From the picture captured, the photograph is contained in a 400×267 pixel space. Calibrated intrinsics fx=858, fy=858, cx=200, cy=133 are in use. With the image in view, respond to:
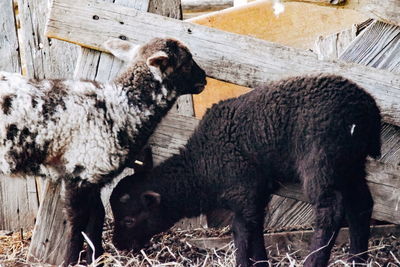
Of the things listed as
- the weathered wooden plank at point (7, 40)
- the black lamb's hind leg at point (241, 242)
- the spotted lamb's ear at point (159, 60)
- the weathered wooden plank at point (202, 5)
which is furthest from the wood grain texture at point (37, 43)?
the weathered wooden plank at point (202, 5)

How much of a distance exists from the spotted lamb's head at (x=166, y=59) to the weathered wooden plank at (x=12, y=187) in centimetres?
124

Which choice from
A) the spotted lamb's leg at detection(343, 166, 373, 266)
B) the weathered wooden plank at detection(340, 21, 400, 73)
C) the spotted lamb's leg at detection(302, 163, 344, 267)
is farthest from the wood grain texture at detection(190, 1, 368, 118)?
the spotted lamb's leg at detection(302, 163, 344, 267)

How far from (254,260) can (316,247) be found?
0.66 m

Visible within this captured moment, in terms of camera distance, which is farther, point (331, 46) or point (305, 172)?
point (331, 46)

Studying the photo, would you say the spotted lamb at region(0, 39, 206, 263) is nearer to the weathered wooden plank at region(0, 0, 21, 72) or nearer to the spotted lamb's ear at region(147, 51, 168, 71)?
the spotted lamb's ear at region(147, 51, 168, 71)

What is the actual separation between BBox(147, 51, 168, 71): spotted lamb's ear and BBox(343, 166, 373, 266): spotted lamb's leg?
70.3 inches

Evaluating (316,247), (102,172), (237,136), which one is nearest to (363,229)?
(316,247)

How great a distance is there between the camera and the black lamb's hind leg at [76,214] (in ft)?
21.9

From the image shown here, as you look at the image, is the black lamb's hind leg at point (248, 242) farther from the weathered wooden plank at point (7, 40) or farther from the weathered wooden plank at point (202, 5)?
the weathered wooden plank at point (202, 5)

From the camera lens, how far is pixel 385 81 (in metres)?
6.95

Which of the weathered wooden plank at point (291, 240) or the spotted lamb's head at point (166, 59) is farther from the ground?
the spotted lamb's head at point (166, 59)

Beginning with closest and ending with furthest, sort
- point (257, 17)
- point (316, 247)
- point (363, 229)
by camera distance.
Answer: point (316, 247) → point (363, 229) → point (257, 17)

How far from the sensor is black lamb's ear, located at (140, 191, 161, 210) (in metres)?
6.99

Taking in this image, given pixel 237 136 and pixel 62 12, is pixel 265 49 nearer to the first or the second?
pixel 237 136
